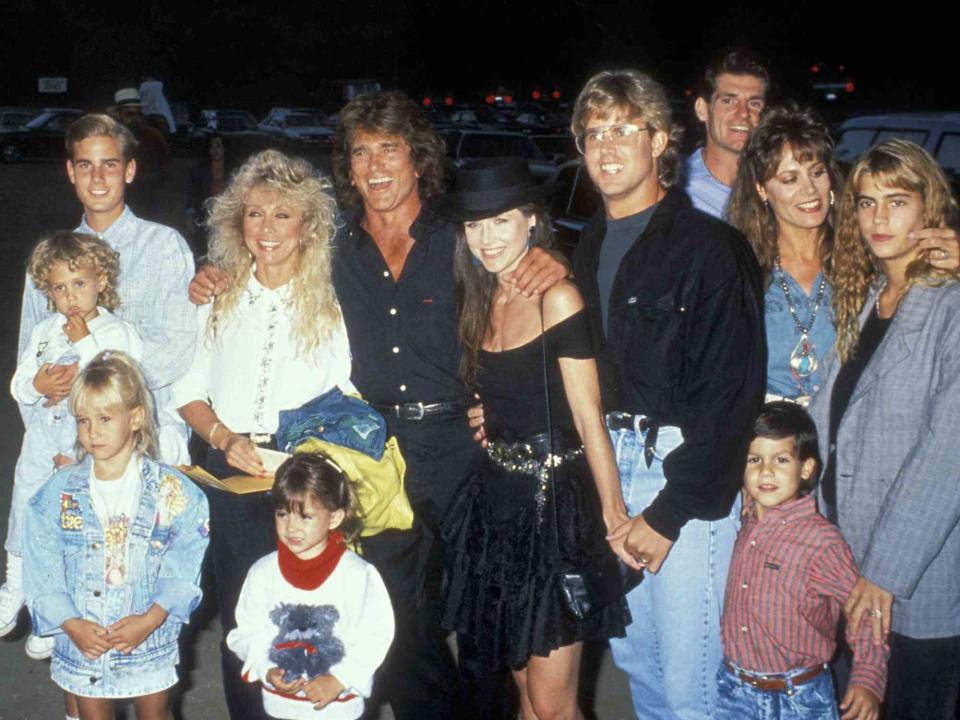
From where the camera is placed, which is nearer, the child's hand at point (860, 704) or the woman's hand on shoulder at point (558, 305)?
the child's hand at point (860, 704)

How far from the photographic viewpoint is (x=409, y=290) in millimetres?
3975

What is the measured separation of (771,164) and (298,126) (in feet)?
116

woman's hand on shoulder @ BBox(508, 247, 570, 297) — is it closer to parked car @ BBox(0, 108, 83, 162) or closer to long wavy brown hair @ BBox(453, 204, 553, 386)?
long wavy brown hair @ BBox(453, 204, 553, 386)

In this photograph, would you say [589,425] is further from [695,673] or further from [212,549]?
[212,549]

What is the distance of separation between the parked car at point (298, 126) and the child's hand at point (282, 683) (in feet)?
110

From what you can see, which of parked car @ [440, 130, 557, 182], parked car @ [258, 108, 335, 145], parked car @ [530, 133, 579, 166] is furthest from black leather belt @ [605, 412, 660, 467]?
parked car @ [258, 108, 335, 145]

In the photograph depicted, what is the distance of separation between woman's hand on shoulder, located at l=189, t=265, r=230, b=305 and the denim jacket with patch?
67cm

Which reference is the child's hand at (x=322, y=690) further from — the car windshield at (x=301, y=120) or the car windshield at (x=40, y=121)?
the car windshield at (x=301, y=120)

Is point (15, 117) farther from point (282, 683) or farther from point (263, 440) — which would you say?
point (282, 683)

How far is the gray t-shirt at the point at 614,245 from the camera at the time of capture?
334 centimetres

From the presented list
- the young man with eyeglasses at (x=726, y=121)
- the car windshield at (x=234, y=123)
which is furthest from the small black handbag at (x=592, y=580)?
the car windshield at (x=234, y=123)

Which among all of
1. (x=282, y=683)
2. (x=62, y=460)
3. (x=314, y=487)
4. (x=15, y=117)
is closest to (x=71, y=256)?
(x=62, y=460)

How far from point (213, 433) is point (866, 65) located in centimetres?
2614

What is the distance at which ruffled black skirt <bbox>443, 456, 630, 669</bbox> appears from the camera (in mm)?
3248
